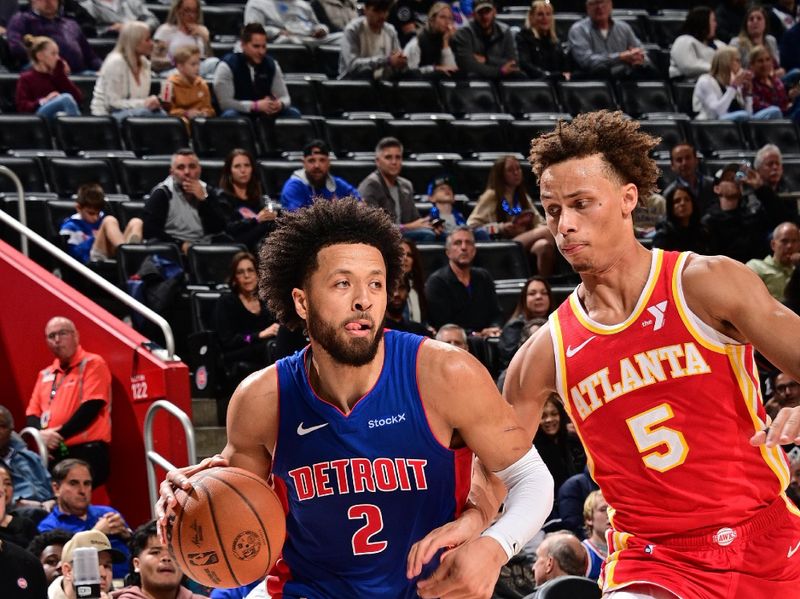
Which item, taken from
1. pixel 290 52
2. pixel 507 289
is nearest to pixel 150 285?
pixel 507 289

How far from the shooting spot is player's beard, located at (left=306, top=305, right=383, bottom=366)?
3.82 m

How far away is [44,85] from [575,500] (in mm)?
5772

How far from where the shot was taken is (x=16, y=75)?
448 inches

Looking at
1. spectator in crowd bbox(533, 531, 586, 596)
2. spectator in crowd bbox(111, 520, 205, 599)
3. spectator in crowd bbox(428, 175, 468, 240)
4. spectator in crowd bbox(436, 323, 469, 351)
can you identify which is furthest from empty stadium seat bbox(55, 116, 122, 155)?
spectator in crowd bbox(533, 531, 586, 596)

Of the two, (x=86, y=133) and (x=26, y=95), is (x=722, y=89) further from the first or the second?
(x=26, y=95)

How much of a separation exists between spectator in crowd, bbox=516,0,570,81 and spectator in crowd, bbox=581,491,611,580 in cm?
715

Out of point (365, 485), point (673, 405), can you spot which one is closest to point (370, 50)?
point (673, 405)

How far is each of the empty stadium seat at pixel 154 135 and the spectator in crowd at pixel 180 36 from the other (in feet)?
3.53

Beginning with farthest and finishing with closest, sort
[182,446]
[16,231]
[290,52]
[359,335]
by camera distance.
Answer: [290,52] < [16,231] < [182,446] < [359,335]

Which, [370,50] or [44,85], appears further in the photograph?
[370,50]

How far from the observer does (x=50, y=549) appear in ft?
23.2

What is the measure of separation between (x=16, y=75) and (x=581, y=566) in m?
6.93

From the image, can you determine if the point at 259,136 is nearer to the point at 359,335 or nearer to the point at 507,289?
the point at 507,289

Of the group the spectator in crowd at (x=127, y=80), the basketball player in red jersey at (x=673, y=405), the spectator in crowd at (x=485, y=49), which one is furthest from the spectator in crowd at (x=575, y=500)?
Answer: the spectator in crowd at (x=485, y=49)
